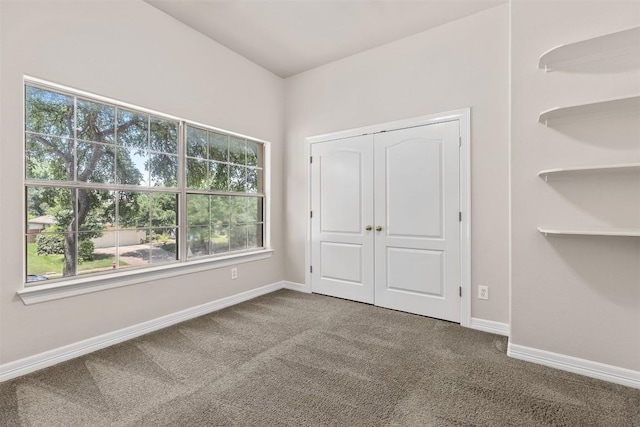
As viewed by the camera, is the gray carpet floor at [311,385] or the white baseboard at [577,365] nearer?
the gray carpet floor at [311,385]

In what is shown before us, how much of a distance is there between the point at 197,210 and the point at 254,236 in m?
0.93

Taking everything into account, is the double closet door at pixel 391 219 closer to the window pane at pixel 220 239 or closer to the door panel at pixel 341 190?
the door panel at pixel 341 190

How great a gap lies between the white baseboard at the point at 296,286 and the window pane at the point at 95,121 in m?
2.69

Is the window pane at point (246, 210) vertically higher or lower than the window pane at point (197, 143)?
lower

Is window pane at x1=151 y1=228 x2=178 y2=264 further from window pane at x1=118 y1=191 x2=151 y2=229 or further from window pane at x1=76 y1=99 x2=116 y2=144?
window pane at x1=76 y1=99 x2=116 y2=144

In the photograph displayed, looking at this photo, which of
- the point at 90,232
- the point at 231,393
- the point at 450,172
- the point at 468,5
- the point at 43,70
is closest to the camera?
the point at 231,393

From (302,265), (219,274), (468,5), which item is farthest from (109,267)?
(468,5)

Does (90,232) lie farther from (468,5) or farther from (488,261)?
(468,5)

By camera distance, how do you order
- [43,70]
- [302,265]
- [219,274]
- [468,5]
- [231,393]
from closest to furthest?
[231,393] < [43,70] < [468,5] < [219,274] < [302,265]

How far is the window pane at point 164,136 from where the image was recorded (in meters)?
2.88

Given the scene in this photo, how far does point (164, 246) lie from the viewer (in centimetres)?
297

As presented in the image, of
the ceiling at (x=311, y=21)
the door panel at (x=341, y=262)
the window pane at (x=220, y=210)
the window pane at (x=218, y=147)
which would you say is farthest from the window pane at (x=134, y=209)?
the door panel at (x=341, y=262)

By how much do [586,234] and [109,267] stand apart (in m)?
3.67

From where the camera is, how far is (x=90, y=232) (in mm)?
2445
